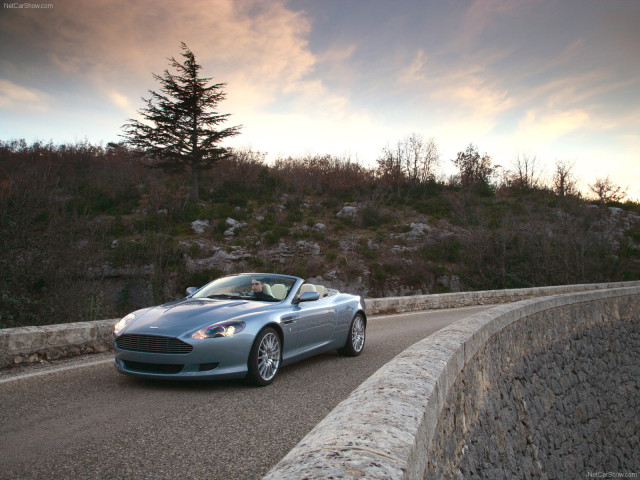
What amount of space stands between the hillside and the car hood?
11.1 meters

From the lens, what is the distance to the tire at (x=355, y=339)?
742 centimetres

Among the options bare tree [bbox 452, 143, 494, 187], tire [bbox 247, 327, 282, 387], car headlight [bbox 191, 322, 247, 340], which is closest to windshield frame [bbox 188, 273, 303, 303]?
tire [bbox 247, 327, 282, 387]

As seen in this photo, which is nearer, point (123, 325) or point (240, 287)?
point (123, 325)

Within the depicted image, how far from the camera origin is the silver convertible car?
4.94m

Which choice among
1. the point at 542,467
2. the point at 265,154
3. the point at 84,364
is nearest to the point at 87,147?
the point at 265,154

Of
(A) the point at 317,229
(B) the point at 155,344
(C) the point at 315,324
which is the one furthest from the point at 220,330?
(A) the point at 317,229

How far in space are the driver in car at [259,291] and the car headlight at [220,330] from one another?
3.58ft

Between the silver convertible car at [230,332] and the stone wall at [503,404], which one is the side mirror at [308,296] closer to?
the silver convertible car at [230,332]

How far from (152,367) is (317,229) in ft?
98.5

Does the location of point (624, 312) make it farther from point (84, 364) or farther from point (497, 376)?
point (84, 364)

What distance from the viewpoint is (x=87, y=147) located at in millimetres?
34562

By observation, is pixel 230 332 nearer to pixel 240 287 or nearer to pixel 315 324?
pixel 240 287

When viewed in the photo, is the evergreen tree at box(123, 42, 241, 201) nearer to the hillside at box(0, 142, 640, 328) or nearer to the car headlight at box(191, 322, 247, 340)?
the hillside at box(0, 142, 640, 328)

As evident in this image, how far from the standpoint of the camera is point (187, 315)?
17.4ft
